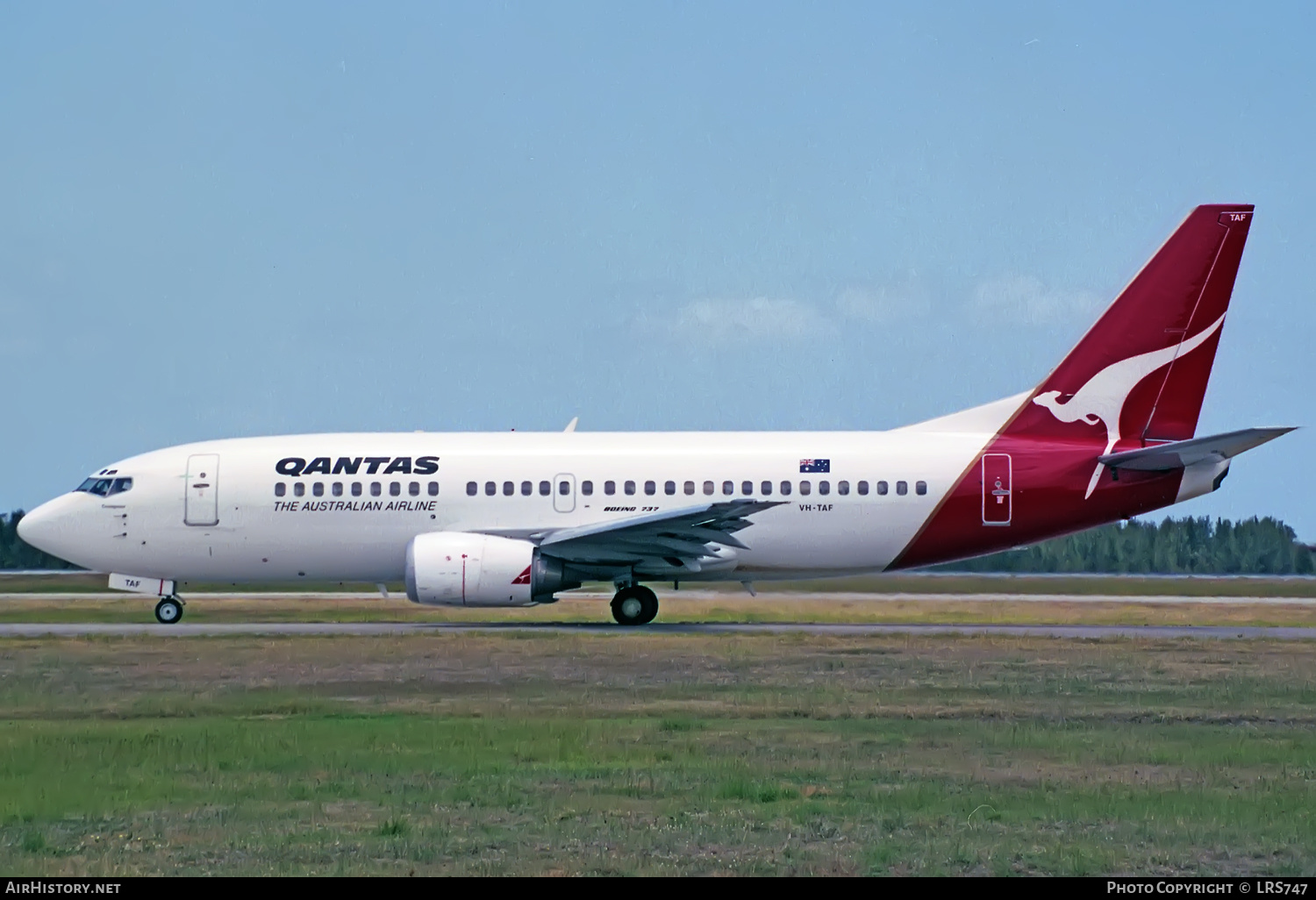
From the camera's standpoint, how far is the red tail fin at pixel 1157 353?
2848cm

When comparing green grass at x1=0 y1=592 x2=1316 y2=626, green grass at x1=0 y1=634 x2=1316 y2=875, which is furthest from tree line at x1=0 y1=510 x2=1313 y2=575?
green grass at x1=0 y1=634 x2=1316 y2=875

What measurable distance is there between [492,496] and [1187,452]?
39.1 feet

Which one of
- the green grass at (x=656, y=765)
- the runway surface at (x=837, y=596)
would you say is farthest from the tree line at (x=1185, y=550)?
the green grass at (x=656, y=765)

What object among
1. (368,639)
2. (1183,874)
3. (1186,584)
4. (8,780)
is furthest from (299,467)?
(1186,584)

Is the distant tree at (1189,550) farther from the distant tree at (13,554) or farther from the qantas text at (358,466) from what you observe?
the distant tree at (13,554)

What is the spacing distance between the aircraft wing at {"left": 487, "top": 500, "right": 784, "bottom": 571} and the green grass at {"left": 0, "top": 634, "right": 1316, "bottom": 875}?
5.73 metres

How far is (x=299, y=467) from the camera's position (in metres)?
29.3

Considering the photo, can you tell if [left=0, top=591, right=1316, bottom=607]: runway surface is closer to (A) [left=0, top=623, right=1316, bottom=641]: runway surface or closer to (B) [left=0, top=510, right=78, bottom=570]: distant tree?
(A) [left=0, top=623, right=1316, bottom=641]: runway surface

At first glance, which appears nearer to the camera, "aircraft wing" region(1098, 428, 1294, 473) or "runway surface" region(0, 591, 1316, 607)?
"aircraft wing" region(1098, 428, 1294, 473)

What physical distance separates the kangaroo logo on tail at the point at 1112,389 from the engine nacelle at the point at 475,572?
9.60m

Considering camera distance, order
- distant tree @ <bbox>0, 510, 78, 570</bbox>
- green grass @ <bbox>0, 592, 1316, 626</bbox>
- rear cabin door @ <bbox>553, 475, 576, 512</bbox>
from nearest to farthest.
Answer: rear cabin door @ <bbox>553, 475, 576, 512</bbox>
green grass @ <bbox>0, 592, 1316, 626</bbox>
distant tree @ <bbox>0, 510, 78, 570</bbox>

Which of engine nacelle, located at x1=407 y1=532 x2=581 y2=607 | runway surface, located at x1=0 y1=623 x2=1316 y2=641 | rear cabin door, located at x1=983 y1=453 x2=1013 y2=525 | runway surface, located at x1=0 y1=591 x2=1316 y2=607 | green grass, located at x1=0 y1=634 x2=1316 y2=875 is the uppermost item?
rear cabin door, located at x1=983 y1=453 x2=1013 y2=525

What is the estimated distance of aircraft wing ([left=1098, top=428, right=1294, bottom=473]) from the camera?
26.0 m

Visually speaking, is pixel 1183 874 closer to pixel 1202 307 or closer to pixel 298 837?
pixel 298 837
